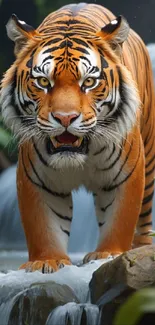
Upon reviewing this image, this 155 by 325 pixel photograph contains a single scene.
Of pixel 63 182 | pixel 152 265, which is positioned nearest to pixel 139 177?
pixel 63 182

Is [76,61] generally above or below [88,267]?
above

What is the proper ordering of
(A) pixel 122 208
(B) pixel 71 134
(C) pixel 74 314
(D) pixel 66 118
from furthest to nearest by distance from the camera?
1. (A) pixel 122 208
2. (B) pixel 71 134
3. (D) pixel 66 118
4. (C) pixel 74 314

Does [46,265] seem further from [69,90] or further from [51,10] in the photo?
[51,10]

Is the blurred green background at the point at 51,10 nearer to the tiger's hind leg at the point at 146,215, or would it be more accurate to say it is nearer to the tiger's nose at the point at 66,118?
the tiger's hind leg at the point at 146,215

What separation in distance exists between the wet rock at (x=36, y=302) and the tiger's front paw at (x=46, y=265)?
335mm

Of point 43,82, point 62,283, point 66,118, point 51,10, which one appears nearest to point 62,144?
point 66,118

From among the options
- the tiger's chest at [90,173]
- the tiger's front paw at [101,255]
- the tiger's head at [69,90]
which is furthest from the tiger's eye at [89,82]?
the tiger's front paw at [101,255]

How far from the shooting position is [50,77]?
4688 mm

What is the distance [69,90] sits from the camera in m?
4.58

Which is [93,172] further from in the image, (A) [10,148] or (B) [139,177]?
(A) [10,148]

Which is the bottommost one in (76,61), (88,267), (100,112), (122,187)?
(88,267)

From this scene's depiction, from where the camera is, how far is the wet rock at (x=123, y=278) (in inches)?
152

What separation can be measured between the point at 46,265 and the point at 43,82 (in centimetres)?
104

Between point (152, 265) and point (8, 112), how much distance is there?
1.49 m
